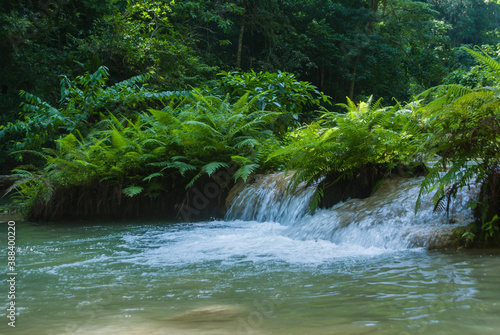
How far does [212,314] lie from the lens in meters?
2.52

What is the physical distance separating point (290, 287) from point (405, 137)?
324 centimetres

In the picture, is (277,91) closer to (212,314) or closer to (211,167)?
(211,167)

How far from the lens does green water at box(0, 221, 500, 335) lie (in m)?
2.30

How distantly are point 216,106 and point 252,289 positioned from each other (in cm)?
662

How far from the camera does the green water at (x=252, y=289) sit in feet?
7.56

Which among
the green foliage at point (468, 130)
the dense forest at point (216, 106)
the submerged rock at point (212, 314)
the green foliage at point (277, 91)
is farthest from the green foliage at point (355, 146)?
the green foliage at point (277, 91)

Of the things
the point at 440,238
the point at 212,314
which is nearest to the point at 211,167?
the point at 440,238

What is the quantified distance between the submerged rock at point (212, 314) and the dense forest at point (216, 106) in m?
2.49

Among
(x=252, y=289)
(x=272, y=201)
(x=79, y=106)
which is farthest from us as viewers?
(x=79, y=106)

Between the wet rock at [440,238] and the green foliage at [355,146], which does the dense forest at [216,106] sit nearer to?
the green foliage at [355,146]

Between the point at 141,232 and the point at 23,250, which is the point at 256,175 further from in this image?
the point at 23,250

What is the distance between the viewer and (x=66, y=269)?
3965 mm

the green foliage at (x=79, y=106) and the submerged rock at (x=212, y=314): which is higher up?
the green foliage at (x=79, y=106)

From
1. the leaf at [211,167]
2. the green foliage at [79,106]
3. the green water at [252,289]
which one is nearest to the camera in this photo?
the green water at [252,289]
